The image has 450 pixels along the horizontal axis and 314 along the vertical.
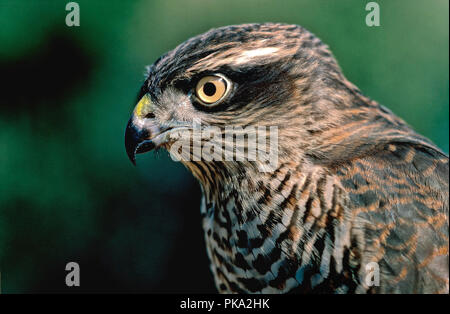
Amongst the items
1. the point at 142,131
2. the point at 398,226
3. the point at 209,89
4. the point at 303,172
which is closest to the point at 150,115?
the point at 142,131

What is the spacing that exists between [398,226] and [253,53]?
1132 mm

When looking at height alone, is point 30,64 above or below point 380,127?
above

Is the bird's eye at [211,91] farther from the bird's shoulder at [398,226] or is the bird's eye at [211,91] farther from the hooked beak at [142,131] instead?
the bird's shoulder at [398,226]

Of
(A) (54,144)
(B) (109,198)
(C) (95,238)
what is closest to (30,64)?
(A) (54,144)

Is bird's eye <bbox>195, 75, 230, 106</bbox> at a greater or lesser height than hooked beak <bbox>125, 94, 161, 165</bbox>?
greater

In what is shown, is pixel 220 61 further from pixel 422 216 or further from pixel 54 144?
pixel 54 144

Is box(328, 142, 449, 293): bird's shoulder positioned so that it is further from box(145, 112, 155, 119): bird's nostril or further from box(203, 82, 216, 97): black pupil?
box(145, 112, 155, 119): bird's nostril

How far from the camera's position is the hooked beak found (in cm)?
242

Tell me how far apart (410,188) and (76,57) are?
2.86 meters

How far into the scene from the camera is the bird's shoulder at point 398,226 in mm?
2273

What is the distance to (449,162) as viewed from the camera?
268 centimetres

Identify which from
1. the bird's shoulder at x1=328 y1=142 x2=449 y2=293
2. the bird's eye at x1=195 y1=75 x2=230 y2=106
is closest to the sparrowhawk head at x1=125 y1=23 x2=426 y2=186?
the bird's eye at x1=195 y1=75 x2=230 y2=106

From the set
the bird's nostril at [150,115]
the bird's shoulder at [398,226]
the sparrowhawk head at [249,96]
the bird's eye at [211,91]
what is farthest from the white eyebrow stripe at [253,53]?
the bird's shoulder at [398,226]

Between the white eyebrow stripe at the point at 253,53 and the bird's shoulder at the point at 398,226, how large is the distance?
0.70 m
